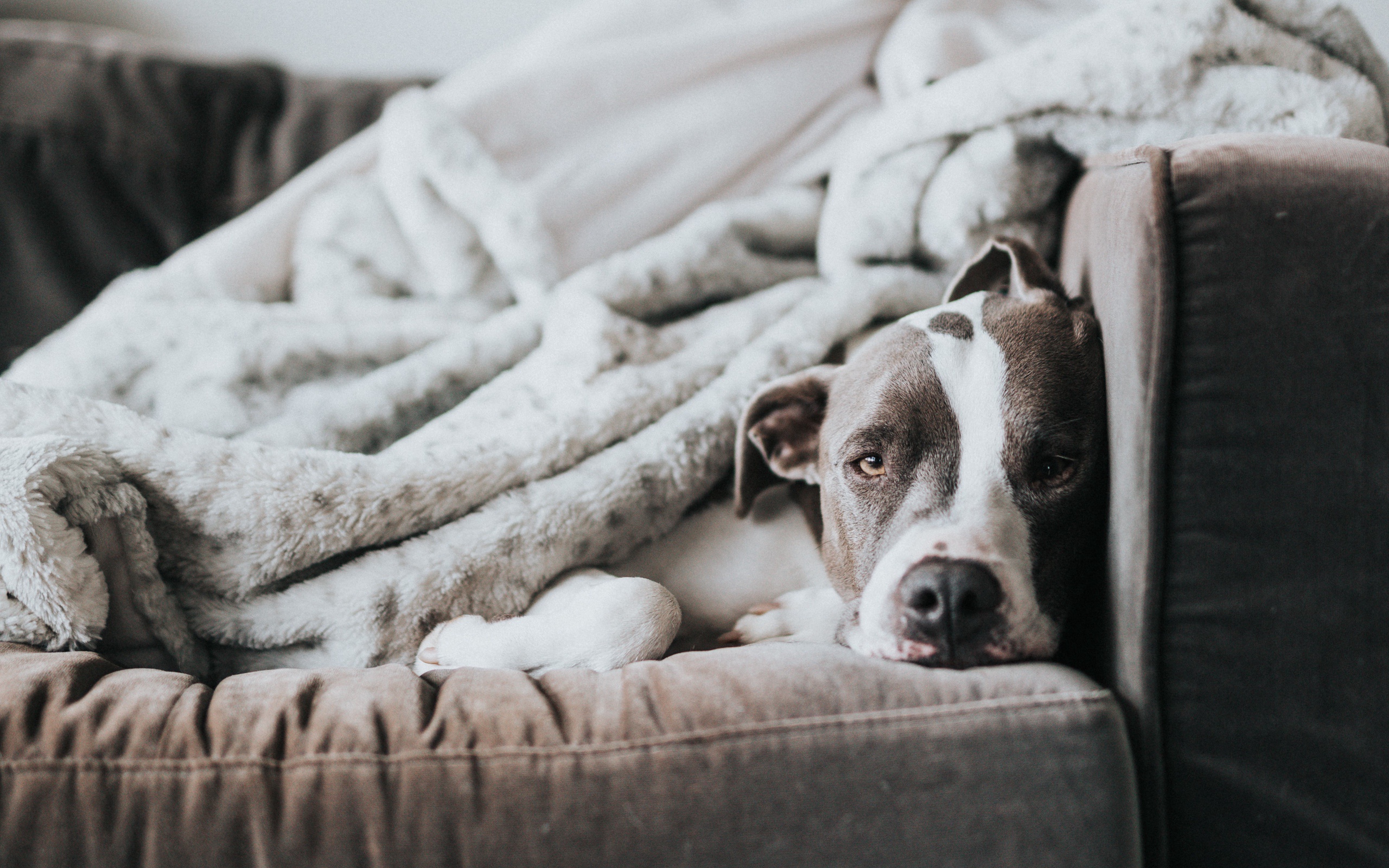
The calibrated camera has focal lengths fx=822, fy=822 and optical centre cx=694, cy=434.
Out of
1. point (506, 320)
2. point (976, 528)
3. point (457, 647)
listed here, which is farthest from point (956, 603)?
point (506, 320)

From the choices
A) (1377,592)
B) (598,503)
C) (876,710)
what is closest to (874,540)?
(876,710)

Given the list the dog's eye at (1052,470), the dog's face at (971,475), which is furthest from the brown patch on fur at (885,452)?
the dog's eye at (1052,470)

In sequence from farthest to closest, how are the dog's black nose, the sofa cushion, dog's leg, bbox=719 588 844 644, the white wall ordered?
the white wall
dog's leg, bbox=719 588 844 644
the dog's black nose
the sofa cushion

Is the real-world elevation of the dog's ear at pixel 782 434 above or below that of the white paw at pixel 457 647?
above

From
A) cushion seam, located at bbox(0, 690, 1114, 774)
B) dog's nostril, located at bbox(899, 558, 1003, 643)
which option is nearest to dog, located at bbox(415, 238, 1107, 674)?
dog's nostril, located at bbox(899, 558, 1003, 643)

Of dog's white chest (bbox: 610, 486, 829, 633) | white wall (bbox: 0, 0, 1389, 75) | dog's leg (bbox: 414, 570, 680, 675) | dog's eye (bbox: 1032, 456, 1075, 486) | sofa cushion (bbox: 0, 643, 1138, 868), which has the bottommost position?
dog's white chest (bbox: 610, 486, 829, 633)

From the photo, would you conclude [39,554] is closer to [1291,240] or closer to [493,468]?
[493,468]

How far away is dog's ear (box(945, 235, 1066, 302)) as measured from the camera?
1467mm

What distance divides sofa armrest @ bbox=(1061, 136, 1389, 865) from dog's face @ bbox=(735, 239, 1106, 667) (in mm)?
207

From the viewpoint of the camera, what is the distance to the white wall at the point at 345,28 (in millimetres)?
3324

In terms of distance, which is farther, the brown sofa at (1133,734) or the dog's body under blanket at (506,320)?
the dog's body under blanket at (506,320)

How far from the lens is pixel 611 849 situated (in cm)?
92

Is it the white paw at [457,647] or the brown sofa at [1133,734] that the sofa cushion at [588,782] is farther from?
the white paw at [457,647]

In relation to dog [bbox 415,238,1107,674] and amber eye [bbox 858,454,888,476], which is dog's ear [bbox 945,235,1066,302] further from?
amber eye [bbox 858,454,888,476]
